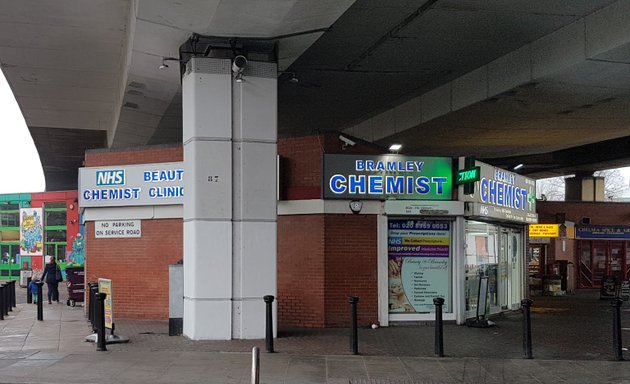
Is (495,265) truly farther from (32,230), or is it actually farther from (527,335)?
(32,230)

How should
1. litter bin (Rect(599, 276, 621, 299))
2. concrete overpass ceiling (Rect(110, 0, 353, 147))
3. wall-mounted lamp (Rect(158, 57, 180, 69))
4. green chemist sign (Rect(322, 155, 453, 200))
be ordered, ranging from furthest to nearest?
litter bin (Rect(599, 276, 621, 299)) < green chemist sign (Rect(322, 155, 453, 200)) < wall-mounted lamp (Rect(158, 57, 180, 69)) < concrete overpass ceiling (Rect(110, 0, 353, 147))

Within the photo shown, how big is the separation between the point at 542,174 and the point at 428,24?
27.1 metres

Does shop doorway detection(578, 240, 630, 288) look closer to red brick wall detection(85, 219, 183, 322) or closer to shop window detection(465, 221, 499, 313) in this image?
shop window detection(465, 221, 499, 313)

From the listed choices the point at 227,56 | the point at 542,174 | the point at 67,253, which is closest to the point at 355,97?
the point at 227,56

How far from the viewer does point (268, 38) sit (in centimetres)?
1258

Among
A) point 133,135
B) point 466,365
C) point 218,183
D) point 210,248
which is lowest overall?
point 466,365

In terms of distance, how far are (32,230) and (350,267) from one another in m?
20.8

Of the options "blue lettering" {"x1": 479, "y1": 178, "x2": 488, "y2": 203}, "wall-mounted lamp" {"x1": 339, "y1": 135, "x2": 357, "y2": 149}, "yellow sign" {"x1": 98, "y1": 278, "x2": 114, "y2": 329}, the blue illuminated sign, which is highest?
"wall-mounted lamp" {"x1": 339, "y1": 135, "x2": 357, "y2": 149}

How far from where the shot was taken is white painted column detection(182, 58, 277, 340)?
12672mm

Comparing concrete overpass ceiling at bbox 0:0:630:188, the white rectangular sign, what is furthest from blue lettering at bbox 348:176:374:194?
the white rectangular sign

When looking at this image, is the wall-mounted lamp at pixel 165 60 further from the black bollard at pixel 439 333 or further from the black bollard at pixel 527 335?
the black bollard at pixel 527 335

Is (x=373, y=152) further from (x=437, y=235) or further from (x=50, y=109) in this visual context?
(x=50, y=109)

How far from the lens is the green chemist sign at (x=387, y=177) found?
48.8ft

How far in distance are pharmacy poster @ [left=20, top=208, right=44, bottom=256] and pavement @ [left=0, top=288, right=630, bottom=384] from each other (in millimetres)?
15715
